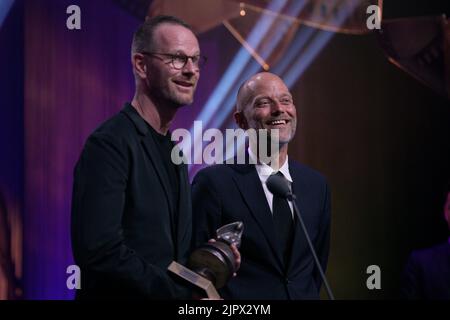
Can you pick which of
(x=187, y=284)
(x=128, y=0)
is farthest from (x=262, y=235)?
(x=128, y=0)

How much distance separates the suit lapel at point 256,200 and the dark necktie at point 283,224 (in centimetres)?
3

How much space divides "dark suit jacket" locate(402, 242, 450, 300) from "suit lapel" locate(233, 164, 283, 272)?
1198mm

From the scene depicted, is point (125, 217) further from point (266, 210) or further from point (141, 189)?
point (266, 210)

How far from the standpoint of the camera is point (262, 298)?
1.93 metres

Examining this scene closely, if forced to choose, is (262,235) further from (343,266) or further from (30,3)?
(30,3)

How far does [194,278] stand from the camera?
162cm

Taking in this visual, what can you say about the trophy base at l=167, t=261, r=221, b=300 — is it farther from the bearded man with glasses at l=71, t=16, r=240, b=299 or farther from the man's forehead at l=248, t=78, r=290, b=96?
the man's forehead at l=248, t=78, r=290, b=96

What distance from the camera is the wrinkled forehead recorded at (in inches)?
72.2

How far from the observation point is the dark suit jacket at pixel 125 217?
1578 mm

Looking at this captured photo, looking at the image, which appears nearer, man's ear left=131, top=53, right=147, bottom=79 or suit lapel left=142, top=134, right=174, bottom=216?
suit lapel left=142, top=134, right=174, bottom=216

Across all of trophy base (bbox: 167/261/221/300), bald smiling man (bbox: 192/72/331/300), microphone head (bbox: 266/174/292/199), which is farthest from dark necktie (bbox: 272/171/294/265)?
trophy base (bbox: 167/261/221/300)

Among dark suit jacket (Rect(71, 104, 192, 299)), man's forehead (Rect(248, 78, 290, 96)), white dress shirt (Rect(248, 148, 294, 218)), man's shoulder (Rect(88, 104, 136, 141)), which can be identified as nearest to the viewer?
dark suit jacket (Rect(71, 104, 192, 299))

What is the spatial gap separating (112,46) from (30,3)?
1.41 ft

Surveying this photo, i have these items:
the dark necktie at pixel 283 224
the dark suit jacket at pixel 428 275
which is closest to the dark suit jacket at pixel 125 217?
the dark necktie at pixel 283 224
